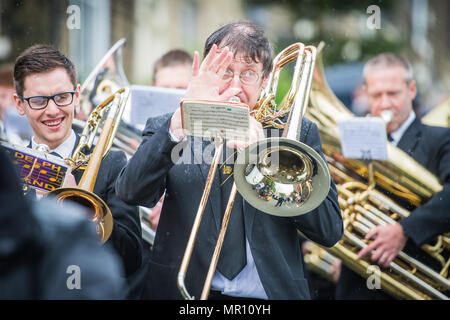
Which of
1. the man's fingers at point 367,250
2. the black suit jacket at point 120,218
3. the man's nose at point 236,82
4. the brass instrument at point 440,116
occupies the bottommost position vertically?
the man's fingers at point 367,250

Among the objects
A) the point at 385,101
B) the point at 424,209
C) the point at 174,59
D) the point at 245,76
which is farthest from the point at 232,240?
the point at 174,59

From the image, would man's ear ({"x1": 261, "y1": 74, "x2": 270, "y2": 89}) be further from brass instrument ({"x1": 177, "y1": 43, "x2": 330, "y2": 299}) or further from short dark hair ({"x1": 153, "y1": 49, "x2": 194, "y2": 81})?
short dark hair ({"x1": 153, "y1": 49, "x2": 194, "y2": 81})

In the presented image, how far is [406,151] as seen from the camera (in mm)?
3904

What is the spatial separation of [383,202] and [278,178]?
4.93ft

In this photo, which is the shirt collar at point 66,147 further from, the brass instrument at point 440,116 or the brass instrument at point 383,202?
the brass instrument at point 440,116

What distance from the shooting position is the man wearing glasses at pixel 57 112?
9.29 ft

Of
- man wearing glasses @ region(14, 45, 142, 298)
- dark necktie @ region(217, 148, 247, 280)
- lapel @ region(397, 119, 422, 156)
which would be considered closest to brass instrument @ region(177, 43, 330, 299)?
dark necktie @ region(217, 148, 247, 280)

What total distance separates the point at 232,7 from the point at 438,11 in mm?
6281

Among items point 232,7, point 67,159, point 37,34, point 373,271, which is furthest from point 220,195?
point 232,7

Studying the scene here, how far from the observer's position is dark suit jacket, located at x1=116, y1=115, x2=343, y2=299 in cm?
238

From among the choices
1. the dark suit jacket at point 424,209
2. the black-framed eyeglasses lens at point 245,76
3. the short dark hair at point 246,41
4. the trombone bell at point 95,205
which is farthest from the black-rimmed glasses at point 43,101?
the dark suit jacket at point 424,209

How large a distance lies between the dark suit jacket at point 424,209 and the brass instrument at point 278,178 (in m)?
1.39

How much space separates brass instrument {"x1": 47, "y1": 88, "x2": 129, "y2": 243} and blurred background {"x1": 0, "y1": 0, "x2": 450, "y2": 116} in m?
0.87

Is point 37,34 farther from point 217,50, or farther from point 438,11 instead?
point 438,11
